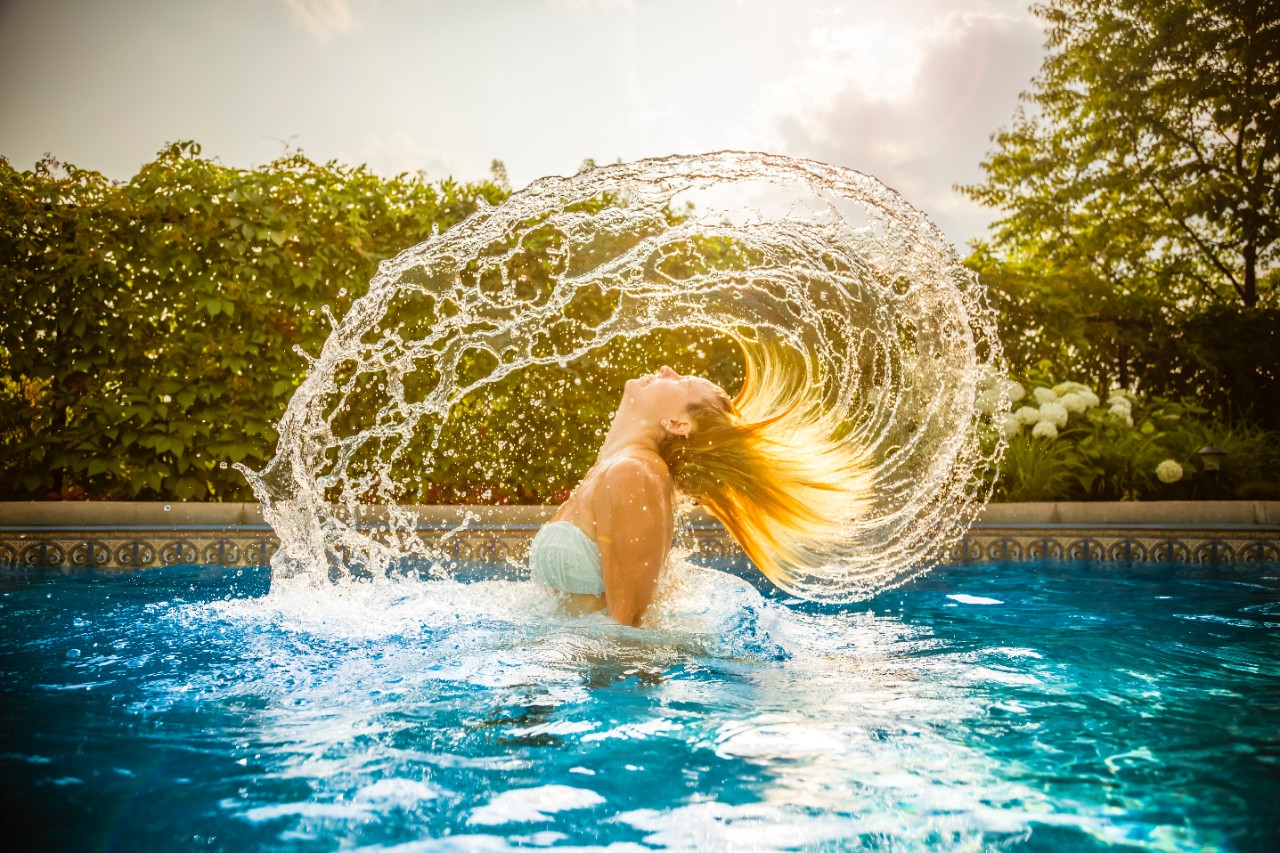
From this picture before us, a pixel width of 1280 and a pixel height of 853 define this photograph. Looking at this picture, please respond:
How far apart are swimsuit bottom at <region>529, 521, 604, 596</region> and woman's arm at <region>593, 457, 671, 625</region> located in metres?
0.18

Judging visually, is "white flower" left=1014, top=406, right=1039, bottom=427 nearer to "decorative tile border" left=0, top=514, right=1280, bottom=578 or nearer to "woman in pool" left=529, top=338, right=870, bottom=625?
"decorative tile border" left=0, top=514, right=1280, bottom=578

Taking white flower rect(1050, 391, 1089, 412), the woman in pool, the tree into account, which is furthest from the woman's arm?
the tree

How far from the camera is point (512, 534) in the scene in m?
7.11

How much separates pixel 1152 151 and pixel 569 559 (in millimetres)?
16755

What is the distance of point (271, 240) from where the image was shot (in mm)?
7738

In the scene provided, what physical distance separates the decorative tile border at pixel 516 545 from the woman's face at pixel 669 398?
321cm

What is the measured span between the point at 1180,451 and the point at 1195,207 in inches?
353

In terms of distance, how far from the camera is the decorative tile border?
21.1 feet

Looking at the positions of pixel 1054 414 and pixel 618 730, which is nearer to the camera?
pixel 618 730

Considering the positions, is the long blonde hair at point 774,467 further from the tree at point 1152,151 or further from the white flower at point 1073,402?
the tree at point 1152,151

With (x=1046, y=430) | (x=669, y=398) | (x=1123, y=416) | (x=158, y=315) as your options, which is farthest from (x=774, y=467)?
(x=1123, y=416)

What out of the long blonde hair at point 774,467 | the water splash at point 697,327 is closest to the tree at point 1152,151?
the water splash at point 697,327

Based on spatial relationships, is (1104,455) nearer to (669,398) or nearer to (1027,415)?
(1027,415)

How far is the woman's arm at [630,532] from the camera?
133 inches
